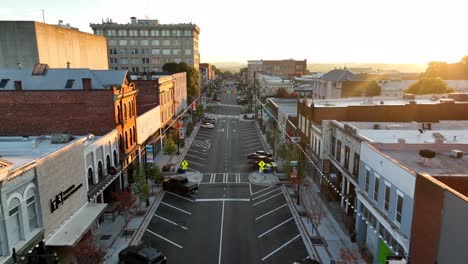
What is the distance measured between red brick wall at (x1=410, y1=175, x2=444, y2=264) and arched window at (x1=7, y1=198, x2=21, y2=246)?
68.6ft

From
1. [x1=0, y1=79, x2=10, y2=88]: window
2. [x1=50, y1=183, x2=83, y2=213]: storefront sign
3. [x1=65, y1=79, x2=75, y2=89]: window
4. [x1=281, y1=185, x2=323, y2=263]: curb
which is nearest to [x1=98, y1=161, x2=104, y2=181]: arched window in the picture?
[x1=50, y1=183, x2=83, y2=213]: storefront sign

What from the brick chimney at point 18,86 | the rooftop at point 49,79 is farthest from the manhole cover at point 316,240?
the brick chimney at point 18,86

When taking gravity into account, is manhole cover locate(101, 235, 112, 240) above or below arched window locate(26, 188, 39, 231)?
below

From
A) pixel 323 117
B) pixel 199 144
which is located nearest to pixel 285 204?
pixel 323 117

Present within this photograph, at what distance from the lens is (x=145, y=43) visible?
13475cm

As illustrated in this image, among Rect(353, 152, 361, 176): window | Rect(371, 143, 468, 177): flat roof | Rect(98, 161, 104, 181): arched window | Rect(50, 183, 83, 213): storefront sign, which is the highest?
Rect(371, 143, 468, 177): flat roof

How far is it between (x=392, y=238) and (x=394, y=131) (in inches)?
524

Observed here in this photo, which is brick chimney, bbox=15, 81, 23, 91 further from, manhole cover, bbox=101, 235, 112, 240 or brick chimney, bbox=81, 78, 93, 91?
manhole cover, bbox=101, 235, 112, 240

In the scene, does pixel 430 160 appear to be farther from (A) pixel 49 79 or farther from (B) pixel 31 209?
(A) pixel 49 79

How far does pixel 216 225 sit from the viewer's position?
3091cm

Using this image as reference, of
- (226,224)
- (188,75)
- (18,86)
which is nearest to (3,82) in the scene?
(18,86)

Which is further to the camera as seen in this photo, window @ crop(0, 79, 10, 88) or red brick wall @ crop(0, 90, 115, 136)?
window @ crop(0, 79, 10, 88)

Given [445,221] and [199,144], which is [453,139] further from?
[199,144]

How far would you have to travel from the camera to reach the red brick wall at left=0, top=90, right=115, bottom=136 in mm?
35188
